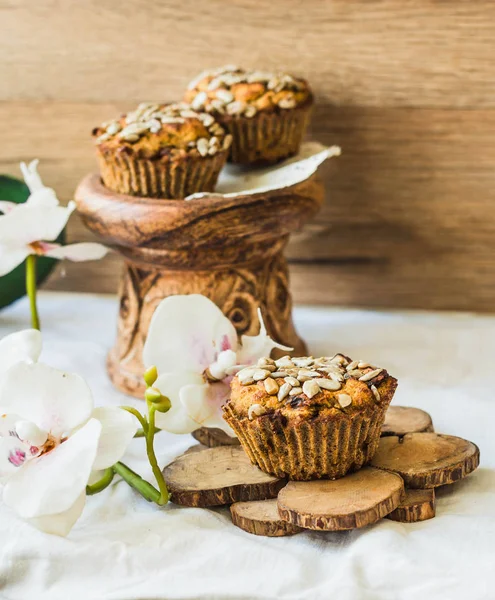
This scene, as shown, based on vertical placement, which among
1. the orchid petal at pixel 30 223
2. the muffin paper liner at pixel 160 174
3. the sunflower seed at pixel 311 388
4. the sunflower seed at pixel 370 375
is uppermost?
the muffin paper liner at pixel 160 174

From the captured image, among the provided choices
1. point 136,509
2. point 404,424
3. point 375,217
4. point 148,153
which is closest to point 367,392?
point 404,424

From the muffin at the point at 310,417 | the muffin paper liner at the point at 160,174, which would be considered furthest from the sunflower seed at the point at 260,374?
the muffin paper liner at the point at 160,174

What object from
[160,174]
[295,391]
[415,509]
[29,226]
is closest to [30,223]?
[29,226]

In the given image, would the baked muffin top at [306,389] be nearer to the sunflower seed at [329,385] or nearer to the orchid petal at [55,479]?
the sunflower seed at [329,385]

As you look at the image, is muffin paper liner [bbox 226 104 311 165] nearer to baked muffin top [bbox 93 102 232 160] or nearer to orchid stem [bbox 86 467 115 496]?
baked muffin top [bbox 93 102 232 160]

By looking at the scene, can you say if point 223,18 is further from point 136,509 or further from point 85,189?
point 136,509

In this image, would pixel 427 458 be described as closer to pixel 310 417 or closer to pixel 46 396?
pixel 310 417
